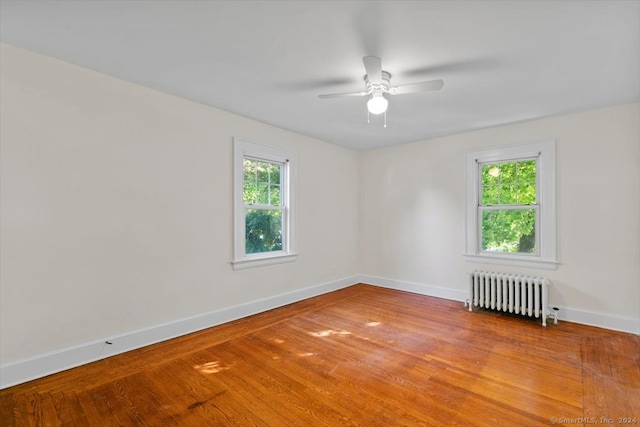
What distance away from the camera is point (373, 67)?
2137mm

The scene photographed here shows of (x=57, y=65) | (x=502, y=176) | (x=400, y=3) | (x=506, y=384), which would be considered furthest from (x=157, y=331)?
(x=502, y=176)

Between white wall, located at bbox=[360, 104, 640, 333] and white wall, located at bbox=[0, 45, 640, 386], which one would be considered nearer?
white wall, located at bbox=[0, 45, 640, 386]

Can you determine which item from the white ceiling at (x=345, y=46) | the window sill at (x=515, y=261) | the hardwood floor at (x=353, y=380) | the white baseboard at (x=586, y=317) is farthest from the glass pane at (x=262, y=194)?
the window sill at (x=515, y=261)

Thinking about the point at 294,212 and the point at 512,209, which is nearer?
the point at 512,209

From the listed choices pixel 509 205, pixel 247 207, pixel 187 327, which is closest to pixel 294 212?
pixel 247 207

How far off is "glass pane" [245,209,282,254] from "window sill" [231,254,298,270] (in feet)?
0.48

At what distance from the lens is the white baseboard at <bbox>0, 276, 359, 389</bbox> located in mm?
2252

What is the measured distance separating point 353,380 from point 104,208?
2.62 m

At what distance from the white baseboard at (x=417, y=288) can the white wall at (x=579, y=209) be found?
0.08 metres

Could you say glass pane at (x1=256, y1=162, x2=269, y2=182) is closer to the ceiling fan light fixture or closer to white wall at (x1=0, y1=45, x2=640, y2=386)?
white wall at (x1=0, y1=45, x2=640, y2=386)

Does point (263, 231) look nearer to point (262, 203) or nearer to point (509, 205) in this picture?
point (262, 203)

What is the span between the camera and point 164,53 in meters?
2.30

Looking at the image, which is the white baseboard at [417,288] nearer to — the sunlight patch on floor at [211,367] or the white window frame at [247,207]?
the white window frame at [247,207]

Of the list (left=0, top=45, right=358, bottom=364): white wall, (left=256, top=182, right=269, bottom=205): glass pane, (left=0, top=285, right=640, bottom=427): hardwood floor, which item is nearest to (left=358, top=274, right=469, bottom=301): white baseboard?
(left=0, top=285, right=640, bottom=427): hardwood floor
